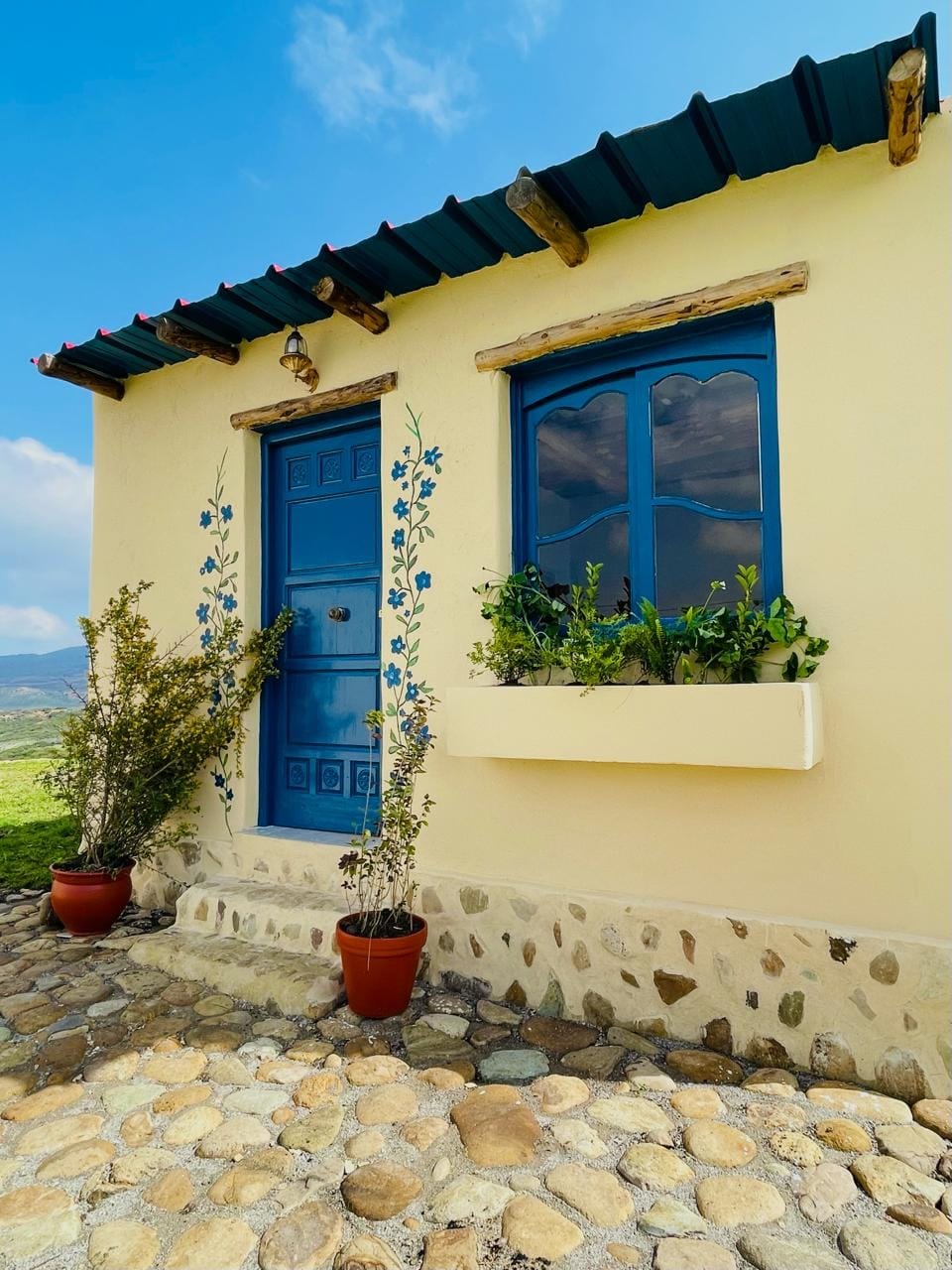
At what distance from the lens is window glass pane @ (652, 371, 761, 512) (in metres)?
2.85

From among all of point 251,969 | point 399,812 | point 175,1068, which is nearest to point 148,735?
point 251,969

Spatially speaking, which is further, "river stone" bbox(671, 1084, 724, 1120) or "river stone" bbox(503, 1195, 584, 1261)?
"river stone" bbox(671, 1084, 724, 1120)

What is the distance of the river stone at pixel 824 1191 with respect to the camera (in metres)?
1.75

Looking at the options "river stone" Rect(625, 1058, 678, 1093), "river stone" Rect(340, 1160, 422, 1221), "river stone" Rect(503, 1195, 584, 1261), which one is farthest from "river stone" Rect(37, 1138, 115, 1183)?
"river stone" Rect(625, 1058, 678, 1093)

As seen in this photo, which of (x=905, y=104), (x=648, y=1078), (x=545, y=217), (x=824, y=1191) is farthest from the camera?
(x=545, y=217)

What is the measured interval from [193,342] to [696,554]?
9.41ft

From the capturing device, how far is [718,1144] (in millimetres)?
2014

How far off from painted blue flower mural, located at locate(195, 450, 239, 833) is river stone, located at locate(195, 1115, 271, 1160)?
2.02m

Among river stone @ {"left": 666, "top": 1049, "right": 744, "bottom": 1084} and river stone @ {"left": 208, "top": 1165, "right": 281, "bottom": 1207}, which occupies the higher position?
river stone @ {"left": 208, "top": 1165, "right": 281, "bottom": 1207}

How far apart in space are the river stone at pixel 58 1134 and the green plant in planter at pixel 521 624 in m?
1.95

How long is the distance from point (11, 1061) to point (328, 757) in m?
1.81

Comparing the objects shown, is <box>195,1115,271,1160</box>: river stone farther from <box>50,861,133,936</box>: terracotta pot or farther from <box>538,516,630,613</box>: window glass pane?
<box>538,516,630,613</box>: window glass pane

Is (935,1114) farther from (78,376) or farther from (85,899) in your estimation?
(78,376)

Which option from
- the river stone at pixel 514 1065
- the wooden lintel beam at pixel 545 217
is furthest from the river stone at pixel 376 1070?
the wooden lintel beam at pixel 545 217
